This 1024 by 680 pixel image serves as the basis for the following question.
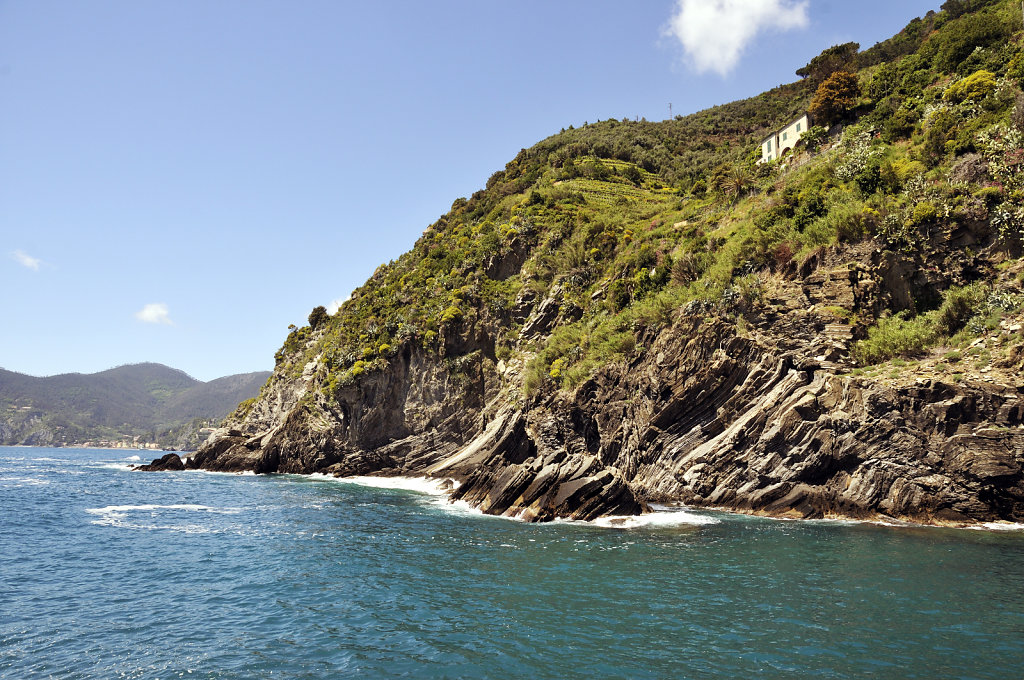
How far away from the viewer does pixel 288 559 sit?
950 inches

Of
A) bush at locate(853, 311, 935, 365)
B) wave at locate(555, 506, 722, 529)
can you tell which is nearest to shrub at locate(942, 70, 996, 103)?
bush at locate(853, 311, 935, 365)

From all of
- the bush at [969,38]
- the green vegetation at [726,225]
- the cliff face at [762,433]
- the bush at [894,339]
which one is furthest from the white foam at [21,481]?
the bush at [969,38]

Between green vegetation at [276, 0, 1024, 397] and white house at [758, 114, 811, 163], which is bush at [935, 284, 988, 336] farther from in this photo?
white house at [758, 114, 811, 163]

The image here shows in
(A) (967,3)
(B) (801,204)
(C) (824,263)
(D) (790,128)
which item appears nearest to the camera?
(C) (824,263)

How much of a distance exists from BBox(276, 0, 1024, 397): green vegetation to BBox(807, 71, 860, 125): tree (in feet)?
0.55

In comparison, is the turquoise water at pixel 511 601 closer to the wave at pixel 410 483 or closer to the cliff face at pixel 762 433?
the cliff face at pixel 762 433

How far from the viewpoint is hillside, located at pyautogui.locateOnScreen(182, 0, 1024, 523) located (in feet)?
99.6

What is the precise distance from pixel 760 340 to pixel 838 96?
3093cm

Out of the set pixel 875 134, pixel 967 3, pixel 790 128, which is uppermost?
pixel 967 3

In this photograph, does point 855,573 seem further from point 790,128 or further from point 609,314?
point 790,128

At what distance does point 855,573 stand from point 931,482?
43.9 feet

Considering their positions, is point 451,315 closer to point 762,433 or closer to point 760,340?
point 760,340

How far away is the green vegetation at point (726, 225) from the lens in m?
34.2

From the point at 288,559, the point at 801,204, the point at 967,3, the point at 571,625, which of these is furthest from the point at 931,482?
the point at 967,3
